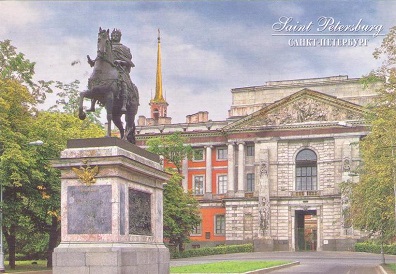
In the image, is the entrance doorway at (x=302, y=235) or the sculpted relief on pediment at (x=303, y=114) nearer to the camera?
the sculpted relief on pediment at (x=303, y=114)

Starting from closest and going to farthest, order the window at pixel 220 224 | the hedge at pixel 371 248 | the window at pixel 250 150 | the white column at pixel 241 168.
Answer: the hedge at pixel 371 248, the white column at pixel 241 168, the window at pixel 250 150, the window at pixel 220 224

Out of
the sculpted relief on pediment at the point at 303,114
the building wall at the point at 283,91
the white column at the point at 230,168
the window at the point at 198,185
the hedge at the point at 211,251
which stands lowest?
the hedge at the point at 211,251

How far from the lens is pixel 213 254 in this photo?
206 feet

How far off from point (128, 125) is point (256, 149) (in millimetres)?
57932

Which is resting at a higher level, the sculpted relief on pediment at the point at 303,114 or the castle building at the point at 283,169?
the sculpted relief on pediment at the point at 303,114

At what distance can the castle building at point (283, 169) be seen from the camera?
238ft

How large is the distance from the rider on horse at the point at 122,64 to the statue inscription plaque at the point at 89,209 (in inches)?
104

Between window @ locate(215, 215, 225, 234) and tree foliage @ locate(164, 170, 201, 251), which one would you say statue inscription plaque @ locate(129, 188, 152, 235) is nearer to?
tree foliage @ locate(164, 170, 201, 251)

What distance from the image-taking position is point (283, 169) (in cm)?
7494

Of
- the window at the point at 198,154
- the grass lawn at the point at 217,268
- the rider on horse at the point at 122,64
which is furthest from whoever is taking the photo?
the window at the point at 198,154

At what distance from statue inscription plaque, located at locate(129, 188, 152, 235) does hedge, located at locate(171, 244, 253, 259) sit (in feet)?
133

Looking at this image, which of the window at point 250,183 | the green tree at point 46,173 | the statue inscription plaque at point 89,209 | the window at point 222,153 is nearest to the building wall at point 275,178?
the window at point 222,153

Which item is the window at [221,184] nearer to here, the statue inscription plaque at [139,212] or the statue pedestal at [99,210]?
the statue inscription plaque at [139,212]

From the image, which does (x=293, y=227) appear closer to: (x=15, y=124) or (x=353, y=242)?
(x=353, y=242)
